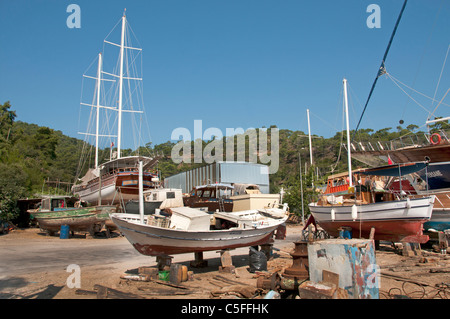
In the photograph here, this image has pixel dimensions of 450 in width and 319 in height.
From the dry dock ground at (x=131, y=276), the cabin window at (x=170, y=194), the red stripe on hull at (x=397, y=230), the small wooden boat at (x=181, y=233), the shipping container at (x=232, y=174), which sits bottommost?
the dry dock ground at (x=131, y=276)

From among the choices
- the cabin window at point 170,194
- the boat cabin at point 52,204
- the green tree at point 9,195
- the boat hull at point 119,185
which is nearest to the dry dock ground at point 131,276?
the boat cabin at point 52,204

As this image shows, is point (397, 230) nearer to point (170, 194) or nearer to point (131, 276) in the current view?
point (131, 276)

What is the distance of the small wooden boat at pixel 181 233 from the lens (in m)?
10.3

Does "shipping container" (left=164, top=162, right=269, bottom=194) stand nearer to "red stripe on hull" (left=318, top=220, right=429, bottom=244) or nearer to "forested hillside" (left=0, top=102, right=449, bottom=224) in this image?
"forested hillside" (left=0, top=102, right=449, bottom=224)

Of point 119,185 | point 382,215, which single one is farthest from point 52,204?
point 382,215

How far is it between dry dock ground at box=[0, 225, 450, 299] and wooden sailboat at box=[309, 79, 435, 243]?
1.02 m

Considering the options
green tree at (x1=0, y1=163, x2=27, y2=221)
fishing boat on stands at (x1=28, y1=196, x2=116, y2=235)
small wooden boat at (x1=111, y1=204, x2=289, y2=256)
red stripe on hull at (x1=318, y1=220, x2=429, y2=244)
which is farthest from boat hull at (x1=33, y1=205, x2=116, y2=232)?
red stripe on hull at (x1=318, y1=220, x2=429, y2=244)

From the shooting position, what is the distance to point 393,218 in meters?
14.9

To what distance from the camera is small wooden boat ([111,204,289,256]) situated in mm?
10328

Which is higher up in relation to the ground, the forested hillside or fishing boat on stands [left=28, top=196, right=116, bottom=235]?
the forested hillside

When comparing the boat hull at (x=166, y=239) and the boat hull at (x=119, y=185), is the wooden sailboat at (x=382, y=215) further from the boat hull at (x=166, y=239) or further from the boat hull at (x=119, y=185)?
the boat hull at (x=119, y=185)

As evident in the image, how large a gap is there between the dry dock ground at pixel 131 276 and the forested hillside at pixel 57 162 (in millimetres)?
9197

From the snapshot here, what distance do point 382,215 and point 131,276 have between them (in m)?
11.5
